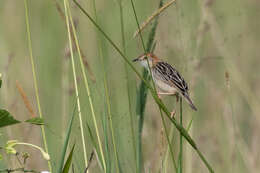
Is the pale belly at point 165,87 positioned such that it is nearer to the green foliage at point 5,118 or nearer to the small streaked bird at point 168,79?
the small streaked bird at point 168,79

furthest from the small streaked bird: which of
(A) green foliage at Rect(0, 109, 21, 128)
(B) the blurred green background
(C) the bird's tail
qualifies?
(A) green foliage at Rect(0, 109, 21, 128)

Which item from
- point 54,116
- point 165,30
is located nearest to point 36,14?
point 54,116

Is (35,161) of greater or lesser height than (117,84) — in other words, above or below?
below

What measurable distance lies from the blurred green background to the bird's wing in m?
0.09

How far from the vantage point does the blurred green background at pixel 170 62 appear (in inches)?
192

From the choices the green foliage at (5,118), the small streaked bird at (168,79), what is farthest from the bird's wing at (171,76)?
the green foliage at (5,118)

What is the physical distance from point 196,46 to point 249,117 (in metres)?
2.60

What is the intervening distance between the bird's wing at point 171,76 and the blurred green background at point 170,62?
0.09 meters

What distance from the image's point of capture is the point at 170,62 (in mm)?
6055

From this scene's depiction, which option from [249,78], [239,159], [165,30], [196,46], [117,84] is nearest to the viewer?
[196,46]

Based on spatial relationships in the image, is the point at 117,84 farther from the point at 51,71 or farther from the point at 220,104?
the point at 220,104

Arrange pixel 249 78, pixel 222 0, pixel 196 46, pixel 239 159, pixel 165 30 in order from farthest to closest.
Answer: pixel 222 0, pixel 249 78, pixel 165 30, pixel 239 159, pixel 196 46

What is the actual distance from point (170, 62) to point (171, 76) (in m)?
1.33

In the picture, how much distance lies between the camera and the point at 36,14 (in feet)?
25.6
